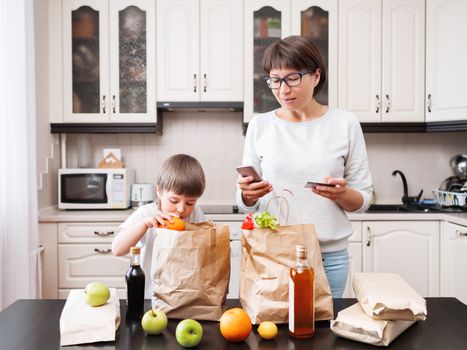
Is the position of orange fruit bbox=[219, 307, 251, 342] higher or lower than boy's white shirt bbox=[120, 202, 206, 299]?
lower

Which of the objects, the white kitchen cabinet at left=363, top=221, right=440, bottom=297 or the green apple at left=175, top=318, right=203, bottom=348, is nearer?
the green apple at left=175, top=318, right=203, bottom=348

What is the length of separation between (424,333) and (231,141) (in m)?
2.43

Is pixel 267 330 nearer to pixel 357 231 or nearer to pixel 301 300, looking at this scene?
pixel 301 300

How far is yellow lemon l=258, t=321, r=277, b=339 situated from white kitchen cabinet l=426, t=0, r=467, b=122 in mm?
2392

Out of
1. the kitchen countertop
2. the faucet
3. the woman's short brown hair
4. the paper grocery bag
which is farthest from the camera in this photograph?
the faucet

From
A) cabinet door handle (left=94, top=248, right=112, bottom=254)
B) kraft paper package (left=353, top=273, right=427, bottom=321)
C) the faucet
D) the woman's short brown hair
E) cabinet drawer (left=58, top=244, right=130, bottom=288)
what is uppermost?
the woman's short brown hair

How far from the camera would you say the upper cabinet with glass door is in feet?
9.89

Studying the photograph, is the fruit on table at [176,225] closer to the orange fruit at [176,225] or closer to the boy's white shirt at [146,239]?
the orange fruit at [176,225]

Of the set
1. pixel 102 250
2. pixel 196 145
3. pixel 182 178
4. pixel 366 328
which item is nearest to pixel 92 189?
pixel 102 250

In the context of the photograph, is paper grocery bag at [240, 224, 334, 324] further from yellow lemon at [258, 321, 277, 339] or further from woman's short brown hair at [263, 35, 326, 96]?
woman's short brown hair at [263, 35, 326, 96]

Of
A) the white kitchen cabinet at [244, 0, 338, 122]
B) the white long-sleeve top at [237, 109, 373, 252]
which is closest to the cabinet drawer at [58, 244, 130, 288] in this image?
the white kitchen cabinet at [244, 0, 338, 122]

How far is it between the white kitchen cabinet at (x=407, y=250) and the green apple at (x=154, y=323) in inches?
80.6

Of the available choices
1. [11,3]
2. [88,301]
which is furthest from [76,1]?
Answer: [88,301]

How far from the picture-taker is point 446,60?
2.92 m
